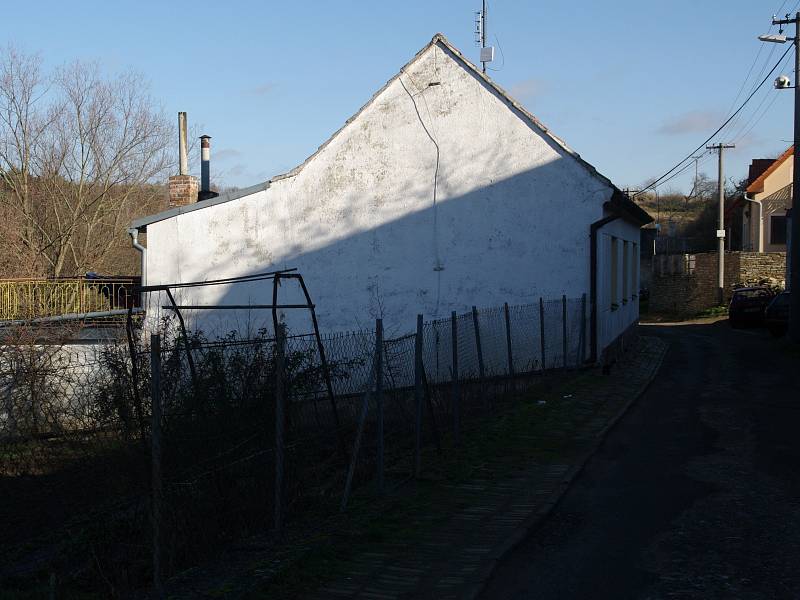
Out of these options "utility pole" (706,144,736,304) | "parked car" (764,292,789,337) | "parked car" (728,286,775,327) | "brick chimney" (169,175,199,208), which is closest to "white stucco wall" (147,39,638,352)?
"brick chimney" (169,175,199,208)

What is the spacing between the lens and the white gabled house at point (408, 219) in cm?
1864

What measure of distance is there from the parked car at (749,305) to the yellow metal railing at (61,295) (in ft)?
77.1

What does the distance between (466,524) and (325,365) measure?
2.13 m

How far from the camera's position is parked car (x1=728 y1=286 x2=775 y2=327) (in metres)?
34.2

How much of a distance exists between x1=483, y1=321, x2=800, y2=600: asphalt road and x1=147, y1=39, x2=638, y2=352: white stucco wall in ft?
18.8

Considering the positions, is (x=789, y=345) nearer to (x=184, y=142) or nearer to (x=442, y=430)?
(x=442, y=430)

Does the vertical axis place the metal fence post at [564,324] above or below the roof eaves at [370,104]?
below

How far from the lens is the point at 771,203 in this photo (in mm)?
49531

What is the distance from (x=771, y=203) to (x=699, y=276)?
290 inches

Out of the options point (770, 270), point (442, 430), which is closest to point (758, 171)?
point (770, 270)

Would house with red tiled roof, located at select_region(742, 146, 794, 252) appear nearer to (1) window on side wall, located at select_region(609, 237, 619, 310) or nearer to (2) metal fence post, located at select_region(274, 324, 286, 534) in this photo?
(1) window on side wall, located at select_region(609, 237, 619, 310)

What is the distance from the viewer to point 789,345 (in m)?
24.2

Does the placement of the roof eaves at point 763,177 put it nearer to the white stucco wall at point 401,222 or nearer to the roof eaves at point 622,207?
the roof eaves at point 622,207

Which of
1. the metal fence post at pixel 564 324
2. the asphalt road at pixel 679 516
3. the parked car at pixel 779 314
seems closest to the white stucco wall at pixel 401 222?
the metal fence post at pixel 564 324
